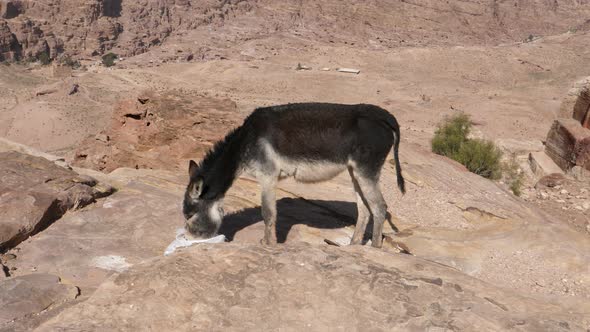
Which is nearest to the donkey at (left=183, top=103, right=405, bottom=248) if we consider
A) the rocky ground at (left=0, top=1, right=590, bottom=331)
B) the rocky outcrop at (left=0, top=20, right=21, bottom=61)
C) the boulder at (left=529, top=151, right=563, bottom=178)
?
the rocky ground at (left=0, top=1, right=590, bottom=331)

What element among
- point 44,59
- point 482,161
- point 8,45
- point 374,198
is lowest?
point 44,59

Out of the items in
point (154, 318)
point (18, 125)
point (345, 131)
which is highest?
point (345, 131)

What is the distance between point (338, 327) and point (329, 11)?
69546mm

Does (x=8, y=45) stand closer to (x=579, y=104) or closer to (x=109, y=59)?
(x=109, y=59)

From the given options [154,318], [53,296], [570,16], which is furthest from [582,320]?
[570,16]

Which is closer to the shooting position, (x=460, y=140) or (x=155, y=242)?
(x=155, y=242)

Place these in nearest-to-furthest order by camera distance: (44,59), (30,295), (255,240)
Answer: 1. (30,295)
2. (255,240)
3. (44,59)

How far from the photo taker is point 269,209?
5965 mm

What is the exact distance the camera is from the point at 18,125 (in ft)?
85.1

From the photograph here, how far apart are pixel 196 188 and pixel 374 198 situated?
2.15 m

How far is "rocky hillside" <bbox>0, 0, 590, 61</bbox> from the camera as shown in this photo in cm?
6206

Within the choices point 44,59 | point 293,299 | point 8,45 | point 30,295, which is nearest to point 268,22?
point 44,59

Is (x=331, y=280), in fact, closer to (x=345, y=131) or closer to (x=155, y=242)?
(x=345, y=131)

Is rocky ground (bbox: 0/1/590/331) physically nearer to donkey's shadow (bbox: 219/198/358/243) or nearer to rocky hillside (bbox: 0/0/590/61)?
donkey's shadow (bbox: 219/198/358/243)
